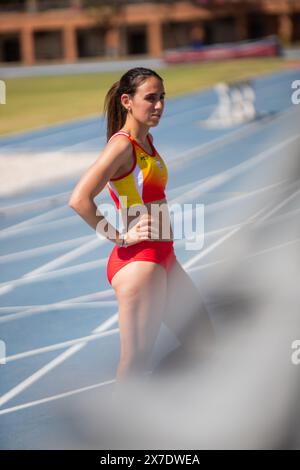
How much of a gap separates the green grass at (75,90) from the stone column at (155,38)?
1650 centimetres

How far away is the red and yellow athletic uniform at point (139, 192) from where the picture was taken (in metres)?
4.29

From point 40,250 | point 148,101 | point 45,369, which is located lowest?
point 45,369

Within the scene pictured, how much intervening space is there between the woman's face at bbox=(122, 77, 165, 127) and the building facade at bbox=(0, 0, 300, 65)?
52053 millimetres

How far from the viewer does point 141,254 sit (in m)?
4.32

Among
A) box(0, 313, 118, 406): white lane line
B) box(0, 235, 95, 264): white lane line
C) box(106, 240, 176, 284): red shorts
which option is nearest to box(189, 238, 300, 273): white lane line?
box(0, 313, 118, 406): white lane line

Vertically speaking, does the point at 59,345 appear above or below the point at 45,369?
above

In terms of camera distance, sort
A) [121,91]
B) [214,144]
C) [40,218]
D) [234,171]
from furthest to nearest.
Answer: [214,144] < [234,171] < [40,218] < [121,91]

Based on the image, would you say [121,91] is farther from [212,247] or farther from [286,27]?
[286,27]

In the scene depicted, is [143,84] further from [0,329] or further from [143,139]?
[0,329]

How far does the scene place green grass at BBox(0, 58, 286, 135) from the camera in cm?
2128

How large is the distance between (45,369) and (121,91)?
2.26m

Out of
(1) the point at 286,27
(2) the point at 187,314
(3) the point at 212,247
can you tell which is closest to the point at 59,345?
(2) the point at 187,314

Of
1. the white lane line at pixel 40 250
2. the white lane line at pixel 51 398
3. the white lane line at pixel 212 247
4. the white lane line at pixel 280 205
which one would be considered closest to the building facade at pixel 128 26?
the white lane line at pixel 280 205

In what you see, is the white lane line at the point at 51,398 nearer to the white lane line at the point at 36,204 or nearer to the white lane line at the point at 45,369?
the white lane line at the point at 45,369
